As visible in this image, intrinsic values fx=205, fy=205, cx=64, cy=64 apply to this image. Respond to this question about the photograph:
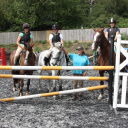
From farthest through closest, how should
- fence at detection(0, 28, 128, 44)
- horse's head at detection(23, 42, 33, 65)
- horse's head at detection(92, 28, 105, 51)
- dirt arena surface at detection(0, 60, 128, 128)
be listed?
fence at detection(0, 28, 128, 44), horse's head at detection(23, 42, 33, 65), horse's head at detection(92, 28, 105, 51), dirt arena surface at detection(0, 60, 128, 128)

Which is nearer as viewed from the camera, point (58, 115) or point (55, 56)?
point (58, 115)

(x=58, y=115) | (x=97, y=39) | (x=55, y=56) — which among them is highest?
(x=97, y=39)

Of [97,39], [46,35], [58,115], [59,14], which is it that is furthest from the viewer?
[59,14]

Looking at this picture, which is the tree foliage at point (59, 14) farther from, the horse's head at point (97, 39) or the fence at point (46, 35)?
the horse's head at point (97, 39)

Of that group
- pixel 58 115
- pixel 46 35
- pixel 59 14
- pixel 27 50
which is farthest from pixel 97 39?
pixel 59 14

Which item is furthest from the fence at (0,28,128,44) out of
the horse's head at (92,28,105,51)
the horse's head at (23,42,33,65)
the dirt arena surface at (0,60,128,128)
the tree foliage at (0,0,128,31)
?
the dirt arena surface at (0,60,128,128)

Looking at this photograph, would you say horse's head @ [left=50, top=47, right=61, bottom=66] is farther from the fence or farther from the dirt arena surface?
the fence

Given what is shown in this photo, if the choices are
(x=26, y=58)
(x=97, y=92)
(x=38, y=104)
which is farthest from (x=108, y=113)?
(x=26, y=58)

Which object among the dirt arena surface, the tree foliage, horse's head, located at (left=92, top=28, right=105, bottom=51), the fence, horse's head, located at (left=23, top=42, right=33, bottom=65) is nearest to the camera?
the dirt arena surface

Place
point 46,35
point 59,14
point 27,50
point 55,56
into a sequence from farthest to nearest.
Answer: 1. point 59,14
2. point 46,35
3. point 27,50
4. point 55,56

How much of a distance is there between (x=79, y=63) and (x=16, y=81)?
3.07 meters

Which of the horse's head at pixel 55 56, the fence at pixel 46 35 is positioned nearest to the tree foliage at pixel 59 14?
the fence at pixel 46 35

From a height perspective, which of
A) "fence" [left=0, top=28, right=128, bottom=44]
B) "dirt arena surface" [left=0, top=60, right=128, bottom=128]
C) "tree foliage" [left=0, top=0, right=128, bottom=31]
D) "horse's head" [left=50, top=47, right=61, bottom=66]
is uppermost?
"tree foliage" [left=0, top=0, right=128, bottom=31]

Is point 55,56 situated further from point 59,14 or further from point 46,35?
point 59,14
